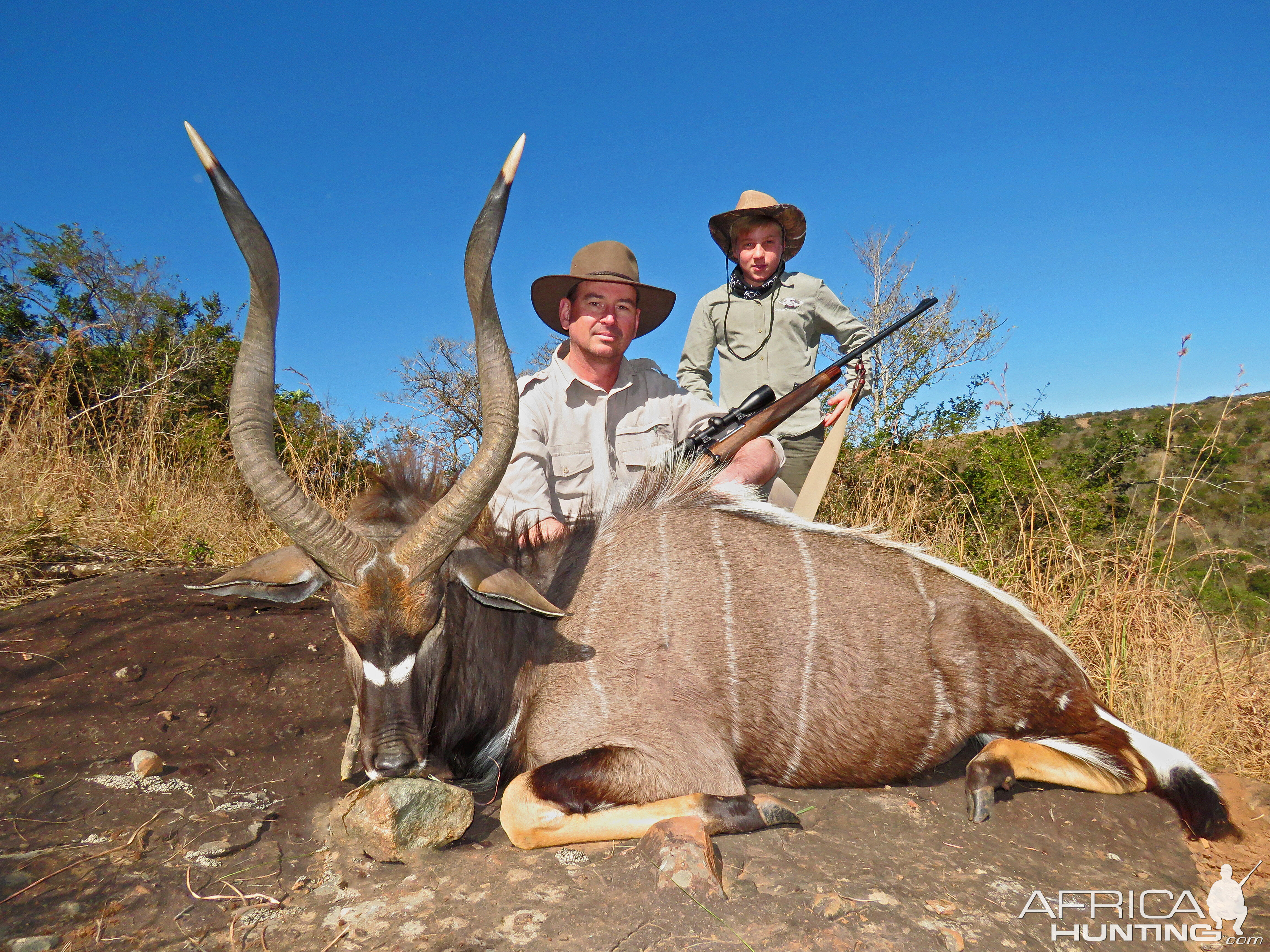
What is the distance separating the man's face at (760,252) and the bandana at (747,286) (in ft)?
0.08

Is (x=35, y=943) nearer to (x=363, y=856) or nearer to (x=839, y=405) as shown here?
(x=363, y=856)

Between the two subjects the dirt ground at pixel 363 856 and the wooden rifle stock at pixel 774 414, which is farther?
the wooden rifle stock at pixel 774 414

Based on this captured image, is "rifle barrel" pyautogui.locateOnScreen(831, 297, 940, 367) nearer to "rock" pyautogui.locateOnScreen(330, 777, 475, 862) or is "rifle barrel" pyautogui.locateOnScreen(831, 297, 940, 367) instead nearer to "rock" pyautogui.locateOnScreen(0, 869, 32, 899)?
"rock" pyautogui.locateOnScreen(330, 777, 475, 862)

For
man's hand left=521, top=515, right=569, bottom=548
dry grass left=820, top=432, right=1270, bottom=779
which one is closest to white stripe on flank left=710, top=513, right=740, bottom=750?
man's hand left=521, top=515, right=569, bottom=548

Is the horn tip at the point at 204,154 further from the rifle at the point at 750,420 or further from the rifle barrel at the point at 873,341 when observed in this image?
the rifle barrel at the point at 873,341

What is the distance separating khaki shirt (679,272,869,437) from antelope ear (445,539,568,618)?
2992 mm

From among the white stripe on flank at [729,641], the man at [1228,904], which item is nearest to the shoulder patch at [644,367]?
the white stripe on flank at [729,641]

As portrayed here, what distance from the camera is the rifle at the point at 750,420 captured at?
14.2 feet

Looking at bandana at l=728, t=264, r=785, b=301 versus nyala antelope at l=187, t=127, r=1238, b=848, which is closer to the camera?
nyala antelope at l=187, t=127, r=1238, b=848

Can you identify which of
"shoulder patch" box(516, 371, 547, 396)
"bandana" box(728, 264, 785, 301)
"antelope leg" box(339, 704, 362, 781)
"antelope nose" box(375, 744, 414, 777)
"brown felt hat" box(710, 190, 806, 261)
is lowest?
"antelope leg" box(339, 704, 362, 781)

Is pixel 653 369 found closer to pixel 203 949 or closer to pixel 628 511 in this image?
pixel 628 511

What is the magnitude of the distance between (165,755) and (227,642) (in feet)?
3.10

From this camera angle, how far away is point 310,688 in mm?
3756

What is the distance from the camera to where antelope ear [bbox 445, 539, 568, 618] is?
2.69 metres
